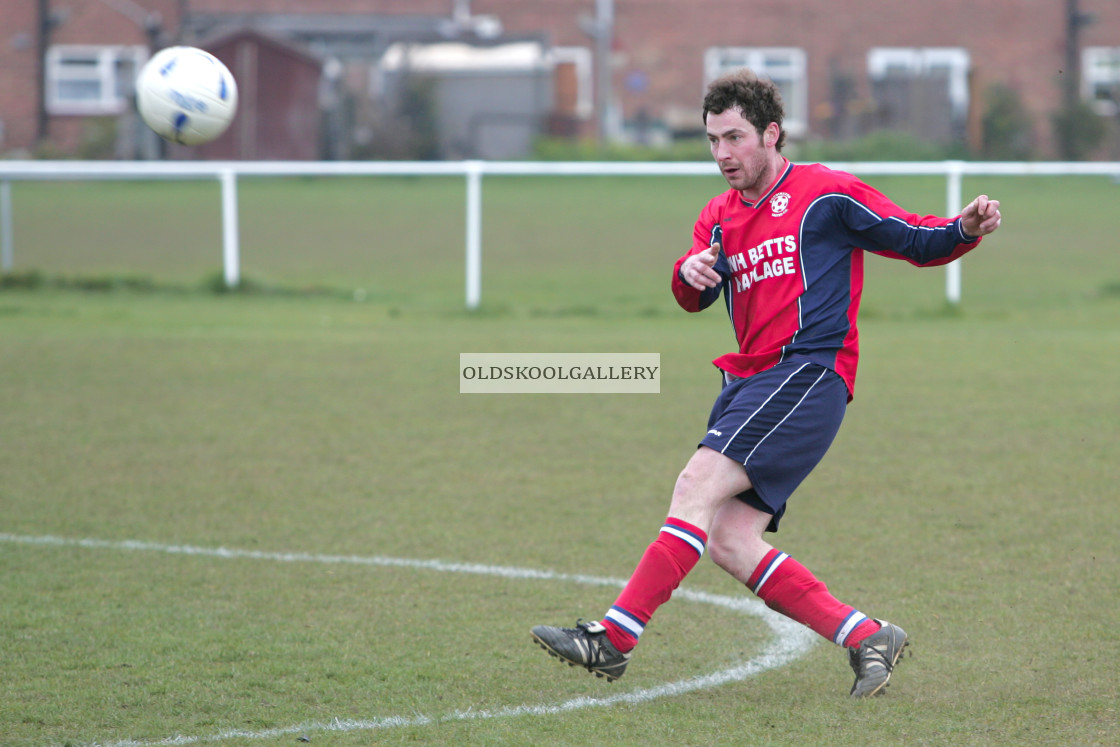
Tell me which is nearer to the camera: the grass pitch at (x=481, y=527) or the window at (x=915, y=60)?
the grass pitch at (x=481, y=527)

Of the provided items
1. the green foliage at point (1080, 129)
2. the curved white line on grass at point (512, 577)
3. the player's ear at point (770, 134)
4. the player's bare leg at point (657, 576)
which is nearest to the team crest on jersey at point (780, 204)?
the player's ear at point (770, 134)

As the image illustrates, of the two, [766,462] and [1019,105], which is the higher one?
[1019,105]

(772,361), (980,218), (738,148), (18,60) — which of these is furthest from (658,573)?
(18,60)

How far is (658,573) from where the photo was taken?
12.5 feet

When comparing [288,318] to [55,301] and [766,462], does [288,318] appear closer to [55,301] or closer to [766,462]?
[55,301]

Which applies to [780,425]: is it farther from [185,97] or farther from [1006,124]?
[1006,124]

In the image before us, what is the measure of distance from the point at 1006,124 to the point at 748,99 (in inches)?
1137

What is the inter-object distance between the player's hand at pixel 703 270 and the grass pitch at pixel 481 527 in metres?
1.23

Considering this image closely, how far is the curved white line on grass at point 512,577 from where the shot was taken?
140 inches

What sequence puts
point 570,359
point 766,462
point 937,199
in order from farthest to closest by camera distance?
point 937,199, point 570,359, point 766,462

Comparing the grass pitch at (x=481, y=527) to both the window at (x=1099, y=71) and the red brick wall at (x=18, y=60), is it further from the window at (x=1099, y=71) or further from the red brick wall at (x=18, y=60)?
the red brick wall at (x=18, y=60)

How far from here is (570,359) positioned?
1076cm

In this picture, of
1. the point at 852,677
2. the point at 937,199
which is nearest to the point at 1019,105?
the point at 937,199

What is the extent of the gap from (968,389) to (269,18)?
2878 centimetres
